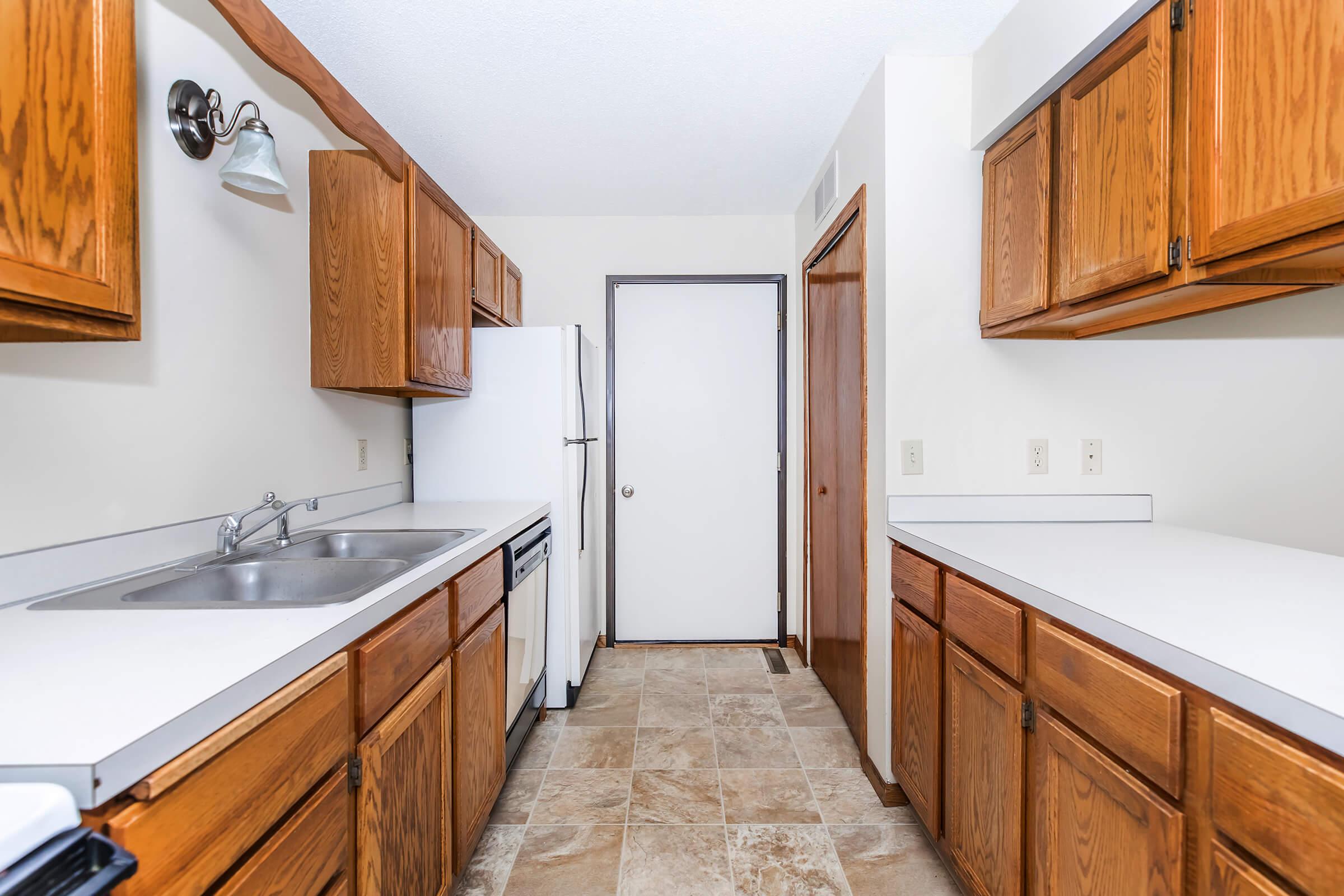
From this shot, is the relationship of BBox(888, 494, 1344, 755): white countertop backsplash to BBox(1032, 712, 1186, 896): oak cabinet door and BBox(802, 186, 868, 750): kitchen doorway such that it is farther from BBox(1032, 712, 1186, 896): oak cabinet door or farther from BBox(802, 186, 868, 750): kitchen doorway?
BBox(802, 186, 868, 750): kitchen doorway

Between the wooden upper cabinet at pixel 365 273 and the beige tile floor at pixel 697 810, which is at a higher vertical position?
the wooden upper cabinet at pixel 365 273

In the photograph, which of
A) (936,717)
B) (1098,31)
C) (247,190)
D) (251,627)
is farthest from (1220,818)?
(247,190)

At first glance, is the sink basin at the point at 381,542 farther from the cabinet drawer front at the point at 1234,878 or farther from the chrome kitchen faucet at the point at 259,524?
the cabinet drawer front at the point at 1234,878

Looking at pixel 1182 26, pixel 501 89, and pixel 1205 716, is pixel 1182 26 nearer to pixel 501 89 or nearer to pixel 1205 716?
pixel 1205 716

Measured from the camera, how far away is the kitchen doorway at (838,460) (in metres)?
2.22

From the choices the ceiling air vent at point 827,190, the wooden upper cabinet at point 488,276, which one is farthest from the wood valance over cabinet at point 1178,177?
the wooden upper cabinet at point 488,276

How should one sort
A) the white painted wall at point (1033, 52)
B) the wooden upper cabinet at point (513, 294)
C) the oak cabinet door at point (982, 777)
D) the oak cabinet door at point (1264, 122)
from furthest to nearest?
the wooden upper cabinet at point (513, 294)
the white painted wall at point (1033, 52)
the oak cabinet door at point (982, 777)
the oak cabinet door at point (1264, 122)

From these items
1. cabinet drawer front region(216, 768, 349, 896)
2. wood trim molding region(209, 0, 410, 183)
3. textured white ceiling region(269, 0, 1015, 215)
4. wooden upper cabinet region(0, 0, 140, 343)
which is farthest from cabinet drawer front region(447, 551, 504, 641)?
textured white ceiling region(269, 0, 1015, 215)

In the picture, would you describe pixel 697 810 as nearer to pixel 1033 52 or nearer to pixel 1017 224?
pixel 1017 224

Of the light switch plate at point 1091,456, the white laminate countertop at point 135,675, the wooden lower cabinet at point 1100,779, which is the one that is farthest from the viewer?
the light switch plate at point 1091,456

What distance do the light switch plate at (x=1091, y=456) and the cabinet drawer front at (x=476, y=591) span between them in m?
1.83

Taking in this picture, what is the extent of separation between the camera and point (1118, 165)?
4.71ft

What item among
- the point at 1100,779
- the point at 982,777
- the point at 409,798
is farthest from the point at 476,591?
the point at 1100,779

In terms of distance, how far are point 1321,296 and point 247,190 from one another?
3.07 m
